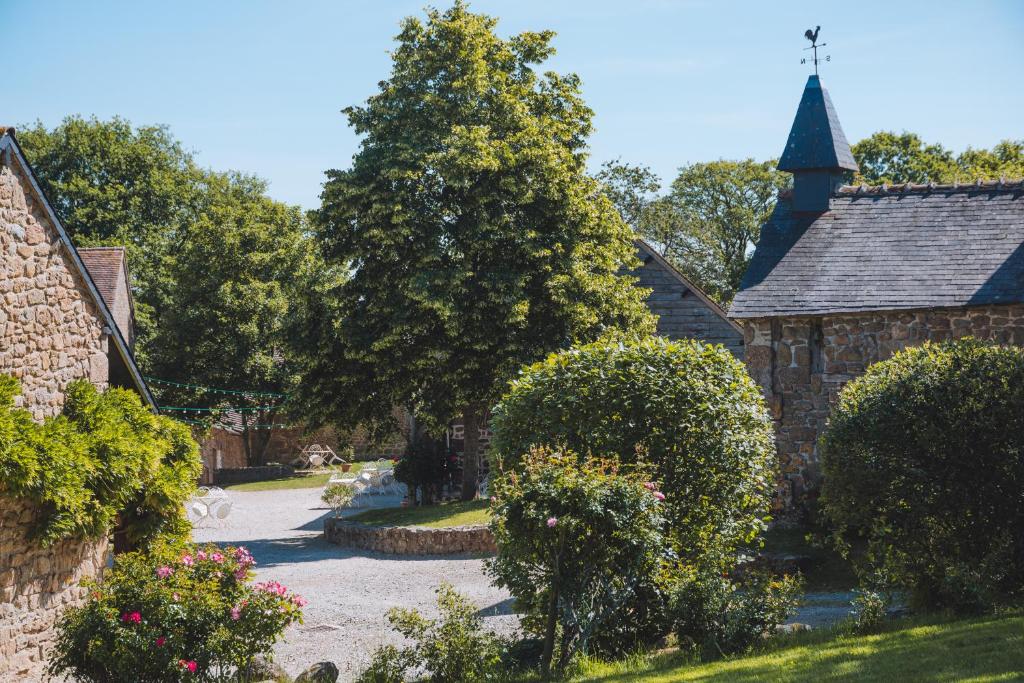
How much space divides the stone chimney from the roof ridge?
448 millimetres

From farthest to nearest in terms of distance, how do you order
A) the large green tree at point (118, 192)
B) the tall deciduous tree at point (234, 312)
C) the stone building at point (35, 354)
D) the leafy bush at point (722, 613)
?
1. the large green tree at point (118, 192)
2. the tall deciduous tree at point (234, 312)
3. the stone building at point (35, 354)
4. the leafy bush at point (722, 613)

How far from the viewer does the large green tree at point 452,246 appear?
846 inches

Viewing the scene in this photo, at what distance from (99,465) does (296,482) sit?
86.3ft

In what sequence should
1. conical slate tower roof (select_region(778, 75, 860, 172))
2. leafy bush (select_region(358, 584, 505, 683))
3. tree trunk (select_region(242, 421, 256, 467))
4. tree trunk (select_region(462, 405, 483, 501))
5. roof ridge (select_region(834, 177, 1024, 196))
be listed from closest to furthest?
leafy bush (select_region(358, 584, 505, 683))
roof ridge (select_region(834, 177, 1024, 196))
conical slate tower roof (select_region(778, 75, 860, 172))
tree trunk (select_region(462, 405, 483, 501))
tree trunk (select_region(242, 421, 256, 467))

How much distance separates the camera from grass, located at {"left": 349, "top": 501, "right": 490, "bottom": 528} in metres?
21.0

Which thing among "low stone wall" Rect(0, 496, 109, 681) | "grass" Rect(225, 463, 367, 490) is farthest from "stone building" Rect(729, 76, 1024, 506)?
"grass" Rect(225, 463, 367, 490)

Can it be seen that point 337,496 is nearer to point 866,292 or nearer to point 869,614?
point 866,292

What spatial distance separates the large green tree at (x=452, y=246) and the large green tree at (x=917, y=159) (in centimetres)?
2681

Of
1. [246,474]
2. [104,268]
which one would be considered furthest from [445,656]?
[246,474]

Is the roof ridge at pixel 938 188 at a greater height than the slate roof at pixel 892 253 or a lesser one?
greater

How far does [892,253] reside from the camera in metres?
19.0

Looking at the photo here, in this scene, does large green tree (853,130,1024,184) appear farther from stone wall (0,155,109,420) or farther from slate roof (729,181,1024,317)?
stone wall (0,155,109,420)

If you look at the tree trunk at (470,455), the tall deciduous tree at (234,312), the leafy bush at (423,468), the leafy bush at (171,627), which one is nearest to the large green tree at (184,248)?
the tall deciduous tree at (234,312)

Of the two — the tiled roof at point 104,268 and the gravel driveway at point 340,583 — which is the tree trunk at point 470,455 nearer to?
the gravel driveway at point 340,583
